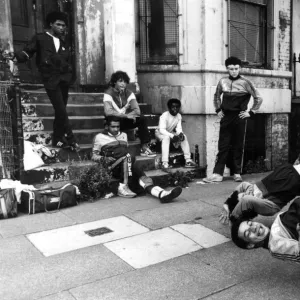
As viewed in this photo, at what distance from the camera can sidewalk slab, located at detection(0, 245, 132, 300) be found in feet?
10.5

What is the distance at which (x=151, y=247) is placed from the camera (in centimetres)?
409

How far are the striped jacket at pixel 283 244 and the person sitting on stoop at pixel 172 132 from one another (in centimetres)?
409

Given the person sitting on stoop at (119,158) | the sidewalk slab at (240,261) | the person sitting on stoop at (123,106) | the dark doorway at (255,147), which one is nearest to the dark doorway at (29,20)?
the person sitting on stoop at (123,106)

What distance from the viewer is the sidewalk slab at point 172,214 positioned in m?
4.88

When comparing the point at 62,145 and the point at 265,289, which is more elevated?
the point at 62,145

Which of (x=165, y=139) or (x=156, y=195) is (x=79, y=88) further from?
(x=156, y=195)

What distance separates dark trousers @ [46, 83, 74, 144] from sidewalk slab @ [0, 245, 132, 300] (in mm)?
2866

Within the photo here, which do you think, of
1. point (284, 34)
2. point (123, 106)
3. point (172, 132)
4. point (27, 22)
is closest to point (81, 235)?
point (123, 106)

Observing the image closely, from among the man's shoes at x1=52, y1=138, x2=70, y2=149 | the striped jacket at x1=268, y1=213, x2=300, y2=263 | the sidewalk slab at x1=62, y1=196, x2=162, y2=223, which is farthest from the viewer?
the man's shoes at x1=52, y1=138, x2=70, y2=149

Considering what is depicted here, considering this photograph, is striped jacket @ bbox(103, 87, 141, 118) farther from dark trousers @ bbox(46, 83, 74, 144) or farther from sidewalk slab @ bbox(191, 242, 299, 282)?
sidewalk slab @ bbox(191, 242, 299, 282)

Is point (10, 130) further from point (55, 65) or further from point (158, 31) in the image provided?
point (158, 31)

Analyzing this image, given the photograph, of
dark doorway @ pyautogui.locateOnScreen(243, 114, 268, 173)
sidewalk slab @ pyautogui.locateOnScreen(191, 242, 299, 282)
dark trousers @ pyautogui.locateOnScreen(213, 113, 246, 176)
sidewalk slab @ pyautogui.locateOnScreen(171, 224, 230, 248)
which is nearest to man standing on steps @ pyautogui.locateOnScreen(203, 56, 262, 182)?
dark trousers @ pyautogui.locateOnScreen(213, 113, 246, 176)

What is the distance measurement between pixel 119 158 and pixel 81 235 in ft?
6.26

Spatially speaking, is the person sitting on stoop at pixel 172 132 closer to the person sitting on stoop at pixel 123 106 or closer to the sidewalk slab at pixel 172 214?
the person sitting on stoop at pixel 123 106
